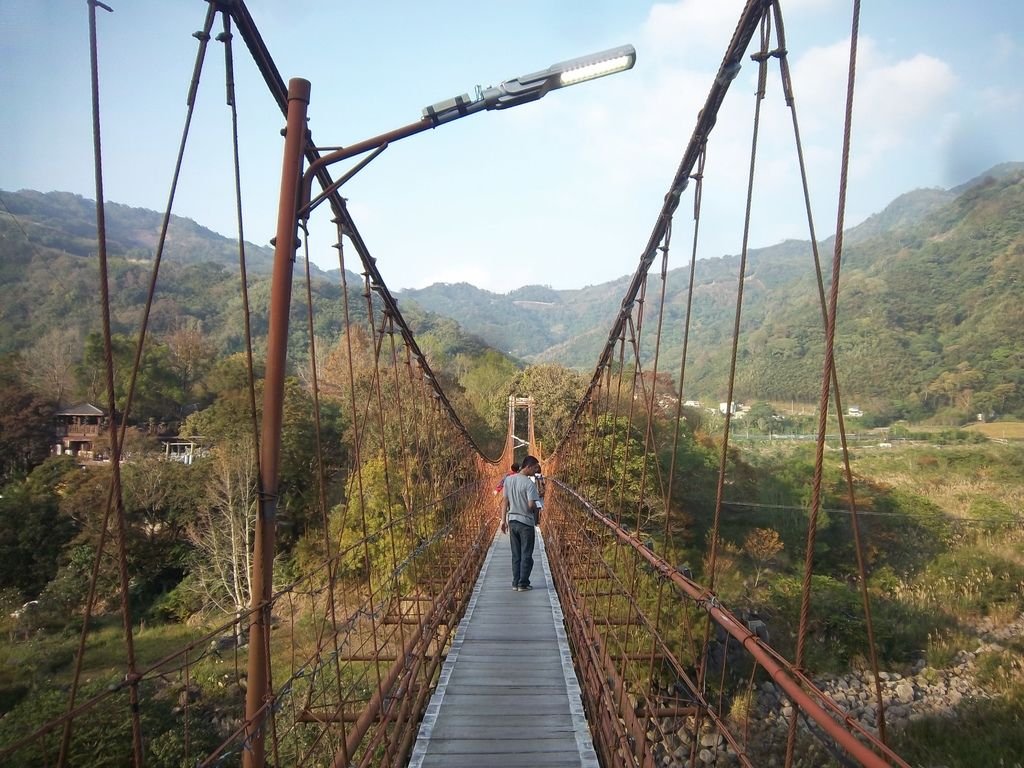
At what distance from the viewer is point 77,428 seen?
1591cm

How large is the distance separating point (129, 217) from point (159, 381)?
64160mm

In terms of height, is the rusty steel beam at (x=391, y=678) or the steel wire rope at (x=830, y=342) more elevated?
the steel wire rope at (x=830, y=342)

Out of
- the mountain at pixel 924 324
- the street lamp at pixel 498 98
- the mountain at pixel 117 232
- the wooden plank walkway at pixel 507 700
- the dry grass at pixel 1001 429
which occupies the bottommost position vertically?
the wooden plank walkway at pixel 507 700

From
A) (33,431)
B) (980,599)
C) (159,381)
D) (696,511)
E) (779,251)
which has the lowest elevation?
(980,599)

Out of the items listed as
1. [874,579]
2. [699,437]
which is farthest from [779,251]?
[874,579]

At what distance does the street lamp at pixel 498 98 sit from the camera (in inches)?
62.7

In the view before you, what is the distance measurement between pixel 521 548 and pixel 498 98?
2870 mm

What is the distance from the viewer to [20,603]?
12.0 meters

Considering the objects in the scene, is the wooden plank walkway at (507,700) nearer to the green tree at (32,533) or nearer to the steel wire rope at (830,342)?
the steel wire rope at (830,342)

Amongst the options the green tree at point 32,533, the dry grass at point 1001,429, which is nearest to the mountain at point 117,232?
the green tree at point 32,533

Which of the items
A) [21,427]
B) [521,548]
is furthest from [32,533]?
[521,548]

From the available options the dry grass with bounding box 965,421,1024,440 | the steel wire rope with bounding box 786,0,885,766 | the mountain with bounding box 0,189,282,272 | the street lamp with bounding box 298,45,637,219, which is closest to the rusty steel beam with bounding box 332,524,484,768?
the steel wire rope with bounding box 786,0,885,766

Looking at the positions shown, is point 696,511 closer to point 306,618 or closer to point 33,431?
point 306,618

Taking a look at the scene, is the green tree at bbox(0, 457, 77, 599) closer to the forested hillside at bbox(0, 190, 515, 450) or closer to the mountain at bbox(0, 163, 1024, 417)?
the forested hillside at bbox(0, 190, 515, 450)
